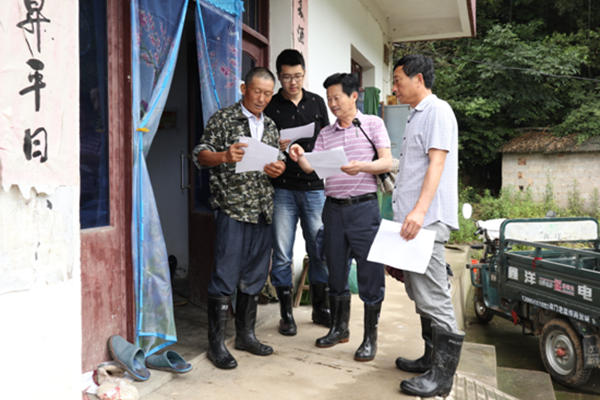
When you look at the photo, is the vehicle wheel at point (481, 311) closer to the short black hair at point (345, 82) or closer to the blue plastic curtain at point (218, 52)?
the short black hair at point (345, 82)

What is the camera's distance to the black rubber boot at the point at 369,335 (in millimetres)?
3080

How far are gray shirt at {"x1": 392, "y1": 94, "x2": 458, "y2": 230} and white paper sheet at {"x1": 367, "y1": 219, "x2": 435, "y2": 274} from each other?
0.34 ft

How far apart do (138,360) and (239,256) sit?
839 millimetres

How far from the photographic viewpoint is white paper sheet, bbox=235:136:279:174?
2.69 metres

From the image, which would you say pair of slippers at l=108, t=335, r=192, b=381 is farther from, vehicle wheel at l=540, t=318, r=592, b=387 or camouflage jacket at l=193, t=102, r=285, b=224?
vehicle wheel at l=540, t=318, r=592, b=387

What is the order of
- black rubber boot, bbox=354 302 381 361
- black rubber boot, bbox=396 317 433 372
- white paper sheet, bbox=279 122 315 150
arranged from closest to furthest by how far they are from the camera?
black rubber boot, bbox=396 317 433 372 → black rubber boot, bbox=354 302 381 361 → white paper sheet, bbox=279 122 315 150

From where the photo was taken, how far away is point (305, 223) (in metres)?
3.60

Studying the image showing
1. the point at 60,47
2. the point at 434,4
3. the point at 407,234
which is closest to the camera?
the point at 60,47

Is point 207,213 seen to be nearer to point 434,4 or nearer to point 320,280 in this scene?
point 320,280

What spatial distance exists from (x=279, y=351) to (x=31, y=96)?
2.24 metres

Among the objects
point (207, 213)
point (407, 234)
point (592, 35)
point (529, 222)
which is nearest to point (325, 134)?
point (407, 234)

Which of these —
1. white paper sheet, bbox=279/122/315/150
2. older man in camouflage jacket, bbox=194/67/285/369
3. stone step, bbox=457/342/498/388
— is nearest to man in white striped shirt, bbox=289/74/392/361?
white paper sheet, bbox=279/122/315/150

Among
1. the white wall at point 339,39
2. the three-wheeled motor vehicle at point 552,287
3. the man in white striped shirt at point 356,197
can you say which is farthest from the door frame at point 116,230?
the three-wheeled motor vehicle at point 552,287

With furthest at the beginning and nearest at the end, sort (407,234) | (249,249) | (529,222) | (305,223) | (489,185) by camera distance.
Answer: (489,185)
(529,222)
(305,223)
(249,249)
(407,234)
